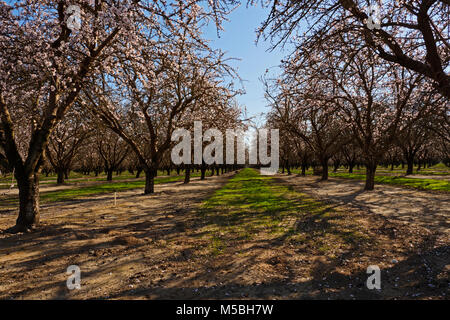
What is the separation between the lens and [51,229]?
819cm

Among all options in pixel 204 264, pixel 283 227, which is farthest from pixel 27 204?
pixel 283 227

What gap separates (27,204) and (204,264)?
7155 mm

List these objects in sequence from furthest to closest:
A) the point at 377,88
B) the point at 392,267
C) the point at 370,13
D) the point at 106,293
Result: 1. the point at 377,88
2. the point at 370,13
3. the point at 392,267
4. the point at 106,293

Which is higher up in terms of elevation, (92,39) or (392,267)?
(92,39)

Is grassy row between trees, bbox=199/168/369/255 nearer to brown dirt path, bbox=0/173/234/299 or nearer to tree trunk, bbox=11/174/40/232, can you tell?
brown dirt path, bbox=0/173/234/299

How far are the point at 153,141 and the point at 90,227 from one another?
438 inches

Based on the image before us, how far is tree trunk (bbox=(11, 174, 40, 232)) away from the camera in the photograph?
8.07m

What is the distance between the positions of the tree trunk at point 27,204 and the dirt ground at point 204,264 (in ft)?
1.53

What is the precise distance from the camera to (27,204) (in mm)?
8219

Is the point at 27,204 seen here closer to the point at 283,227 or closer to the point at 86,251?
the point at 86,251

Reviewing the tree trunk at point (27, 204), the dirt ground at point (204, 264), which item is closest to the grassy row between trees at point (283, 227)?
the dirt ground at point (204, 264)

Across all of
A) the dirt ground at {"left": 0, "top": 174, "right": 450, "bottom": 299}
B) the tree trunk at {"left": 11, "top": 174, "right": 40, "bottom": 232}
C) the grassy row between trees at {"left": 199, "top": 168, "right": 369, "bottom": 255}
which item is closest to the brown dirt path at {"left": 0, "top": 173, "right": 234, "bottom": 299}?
the dirt ground at {"left": 0, "top": 174, "right": 450, "bottom": 299}
